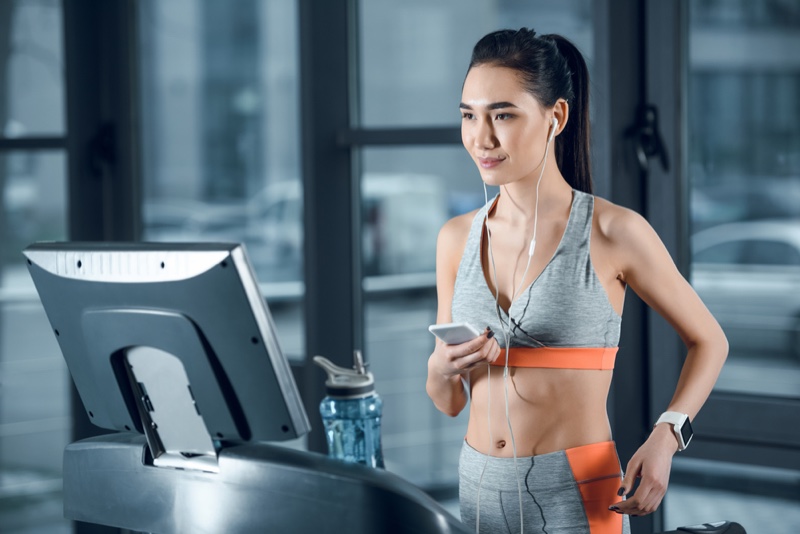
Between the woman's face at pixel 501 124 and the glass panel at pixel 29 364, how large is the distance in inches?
75.6

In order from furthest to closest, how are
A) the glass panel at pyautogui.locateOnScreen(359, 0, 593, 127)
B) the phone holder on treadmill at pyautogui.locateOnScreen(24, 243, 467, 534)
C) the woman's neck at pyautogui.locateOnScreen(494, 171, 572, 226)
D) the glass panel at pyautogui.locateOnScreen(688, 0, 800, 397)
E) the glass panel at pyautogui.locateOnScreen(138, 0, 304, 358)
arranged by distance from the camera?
the glass panel at pyautogui.locateOnScreen(138, 0, 304, 358) → the glass panel at pyautogui.locateOnScreen(359, 0, 593, 127) → the glass panel at pyautogui.locateOnScreen(688, 0, 800, 397) → the woman's neck at pyautogui.locateOnScreen(494, 171, 572, 226) → the phone holder on treadmill at pyautogui.locateOnScreen(24, 243, 467, 534)

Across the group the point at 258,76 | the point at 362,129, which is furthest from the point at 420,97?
the point at 258,76

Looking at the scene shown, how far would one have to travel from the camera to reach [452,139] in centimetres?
223

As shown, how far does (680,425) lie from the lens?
48.5 inches

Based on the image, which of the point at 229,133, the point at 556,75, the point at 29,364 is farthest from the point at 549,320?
the point at 29,364

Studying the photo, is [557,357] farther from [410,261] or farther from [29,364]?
[29,364]

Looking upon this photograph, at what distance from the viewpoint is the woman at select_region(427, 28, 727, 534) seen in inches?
49.8

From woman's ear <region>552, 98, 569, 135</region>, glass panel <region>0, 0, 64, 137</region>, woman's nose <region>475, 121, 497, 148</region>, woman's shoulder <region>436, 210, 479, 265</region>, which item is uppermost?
glass panel <region>0, 0, 64, 137</region>

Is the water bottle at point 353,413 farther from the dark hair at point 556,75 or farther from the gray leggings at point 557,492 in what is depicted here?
the dark hair at point 556,75

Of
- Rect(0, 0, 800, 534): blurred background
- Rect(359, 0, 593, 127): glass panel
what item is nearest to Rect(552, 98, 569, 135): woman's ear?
Rect(0, 0, 800, 534): blurred background

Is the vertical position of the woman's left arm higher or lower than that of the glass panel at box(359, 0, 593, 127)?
lower

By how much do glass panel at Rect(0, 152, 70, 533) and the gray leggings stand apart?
6.29ft

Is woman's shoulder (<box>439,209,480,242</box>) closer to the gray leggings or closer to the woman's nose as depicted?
the woman's nose

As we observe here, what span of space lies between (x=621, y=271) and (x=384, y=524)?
23.3 inches
